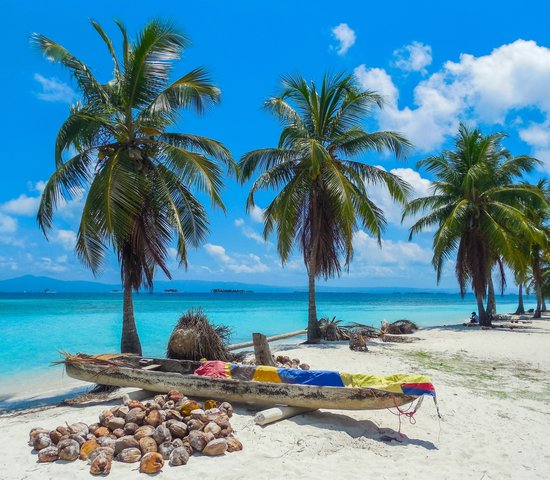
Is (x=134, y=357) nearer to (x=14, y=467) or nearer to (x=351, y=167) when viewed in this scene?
(x=14, y=467)

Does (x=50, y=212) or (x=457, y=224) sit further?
(x=457, y=224)

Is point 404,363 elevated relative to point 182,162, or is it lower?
lower

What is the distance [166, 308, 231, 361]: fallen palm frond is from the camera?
30.8 ft

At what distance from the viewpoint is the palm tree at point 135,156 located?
9.46 metres

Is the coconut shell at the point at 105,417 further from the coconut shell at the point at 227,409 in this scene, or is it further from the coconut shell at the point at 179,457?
the coconut shell at the point at 227,409

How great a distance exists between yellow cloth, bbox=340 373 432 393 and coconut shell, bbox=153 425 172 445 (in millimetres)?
2363

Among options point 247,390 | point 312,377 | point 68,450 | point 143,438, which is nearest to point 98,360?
point 247,390

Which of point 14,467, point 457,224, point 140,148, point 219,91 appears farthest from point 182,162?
point 457,224

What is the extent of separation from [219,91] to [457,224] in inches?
475

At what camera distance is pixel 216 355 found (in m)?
9.60

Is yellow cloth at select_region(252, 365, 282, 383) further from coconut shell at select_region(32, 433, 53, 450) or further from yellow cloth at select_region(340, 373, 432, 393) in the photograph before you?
A: coconut shell at select_region(32, 433, 53, 450)

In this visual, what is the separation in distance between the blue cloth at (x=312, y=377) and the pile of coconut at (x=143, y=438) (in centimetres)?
118

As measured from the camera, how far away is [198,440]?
485cm

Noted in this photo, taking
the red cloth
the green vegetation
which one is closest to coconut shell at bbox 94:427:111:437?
the red cloth
